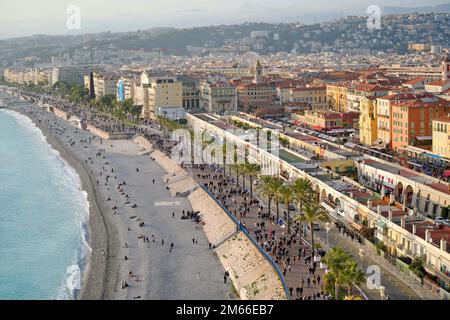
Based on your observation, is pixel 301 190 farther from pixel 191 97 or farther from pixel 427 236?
pixel 191 97

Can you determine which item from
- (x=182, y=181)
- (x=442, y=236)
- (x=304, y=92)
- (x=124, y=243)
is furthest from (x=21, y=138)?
(x=442, y=236)

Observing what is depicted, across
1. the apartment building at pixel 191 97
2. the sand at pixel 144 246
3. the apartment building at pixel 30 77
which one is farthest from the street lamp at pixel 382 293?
the apartment building at pixel 30 77

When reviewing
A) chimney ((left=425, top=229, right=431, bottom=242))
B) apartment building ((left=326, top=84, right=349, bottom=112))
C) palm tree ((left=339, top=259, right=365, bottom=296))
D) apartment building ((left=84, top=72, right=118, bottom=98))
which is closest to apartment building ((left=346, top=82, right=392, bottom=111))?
apartment building ((left=326, top=84, right=349, bottom=112))

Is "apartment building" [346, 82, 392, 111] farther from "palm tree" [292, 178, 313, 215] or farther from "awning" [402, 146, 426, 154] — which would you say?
"palm tree" [292, 178, 313, 215]

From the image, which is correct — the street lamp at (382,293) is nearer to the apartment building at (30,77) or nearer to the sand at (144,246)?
the sand at (144,246)

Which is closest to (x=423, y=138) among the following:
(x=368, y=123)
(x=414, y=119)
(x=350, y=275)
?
(x=414, y=119)

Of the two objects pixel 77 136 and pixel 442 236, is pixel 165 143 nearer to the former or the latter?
pixel 77 136
